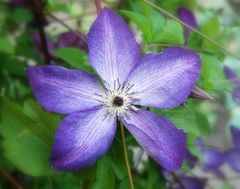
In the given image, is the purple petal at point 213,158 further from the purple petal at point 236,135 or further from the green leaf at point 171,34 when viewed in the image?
the green leaf at point 171,34

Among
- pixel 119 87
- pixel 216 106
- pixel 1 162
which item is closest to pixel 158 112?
pixel 119 87

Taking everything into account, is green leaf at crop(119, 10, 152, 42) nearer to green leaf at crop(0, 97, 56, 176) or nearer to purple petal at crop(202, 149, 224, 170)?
green leaf at crop(0, 97, 56, 176)

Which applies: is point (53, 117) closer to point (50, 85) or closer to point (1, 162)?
point (50, 85)

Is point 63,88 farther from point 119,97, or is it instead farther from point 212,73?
point 212,73

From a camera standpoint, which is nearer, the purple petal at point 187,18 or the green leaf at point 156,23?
the green leaf at point 156,23

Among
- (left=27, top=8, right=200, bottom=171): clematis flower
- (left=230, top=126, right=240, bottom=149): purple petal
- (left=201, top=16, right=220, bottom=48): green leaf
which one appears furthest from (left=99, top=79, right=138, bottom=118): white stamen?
(left=230, top=126, right=240, bottom=149): purple petal

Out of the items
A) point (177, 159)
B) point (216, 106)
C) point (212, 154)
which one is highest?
point (177, 159)

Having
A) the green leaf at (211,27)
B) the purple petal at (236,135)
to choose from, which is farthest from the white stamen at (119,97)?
the purple petal at (236,135)
